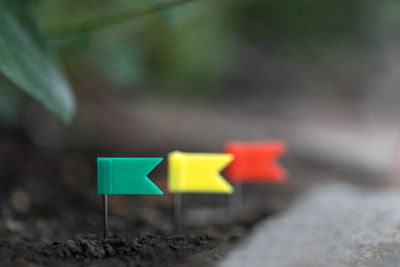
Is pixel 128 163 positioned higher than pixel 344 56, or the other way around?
pixel 344 56

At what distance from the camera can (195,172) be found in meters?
0.76

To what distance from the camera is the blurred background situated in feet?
3.55

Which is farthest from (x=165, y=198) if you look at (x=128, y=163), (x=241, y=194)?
(x=128, y=163)

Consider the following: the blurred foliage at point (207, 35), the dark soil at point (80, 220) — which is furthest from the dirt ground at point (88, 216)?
the blurred foliage at point (207, 35)

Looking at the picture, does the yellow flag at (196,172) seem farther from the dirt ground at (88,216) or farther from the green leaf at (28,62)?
the green leaf at (28,62)

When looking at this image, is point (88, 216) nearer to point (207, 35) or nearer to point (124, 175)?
point (124, 175)

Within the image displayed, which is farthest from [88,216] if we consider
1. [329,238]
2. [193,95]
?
[193,95]

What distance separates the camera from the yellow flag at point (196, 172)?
29.5 inches

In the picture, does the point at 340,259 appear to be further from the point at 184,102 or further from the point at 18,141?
the point at 184,102

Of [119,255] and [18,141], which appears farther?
[18,141]

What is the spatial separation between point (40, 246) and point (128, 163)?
0.14 m

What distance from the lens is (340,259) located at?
1.85ft

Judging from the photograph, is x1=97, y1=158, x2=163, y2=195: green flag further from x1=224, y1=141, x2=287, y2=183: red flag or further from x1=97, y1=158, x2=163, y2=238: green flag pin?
x1=224, y1=141, x2=287, y2=183: red flag

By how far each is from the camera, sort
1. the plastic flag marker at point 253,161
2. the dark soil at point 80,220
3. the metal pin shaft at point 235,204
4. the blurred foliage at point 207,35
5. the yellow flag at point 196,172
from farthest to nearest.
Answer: the blurred foliage at point 207,35 → the metal pin shaft at point 235,204 → the plastic flag marker at point 253,161 → the yellow flag at point 196,172 → the dark soil at point 80,220
